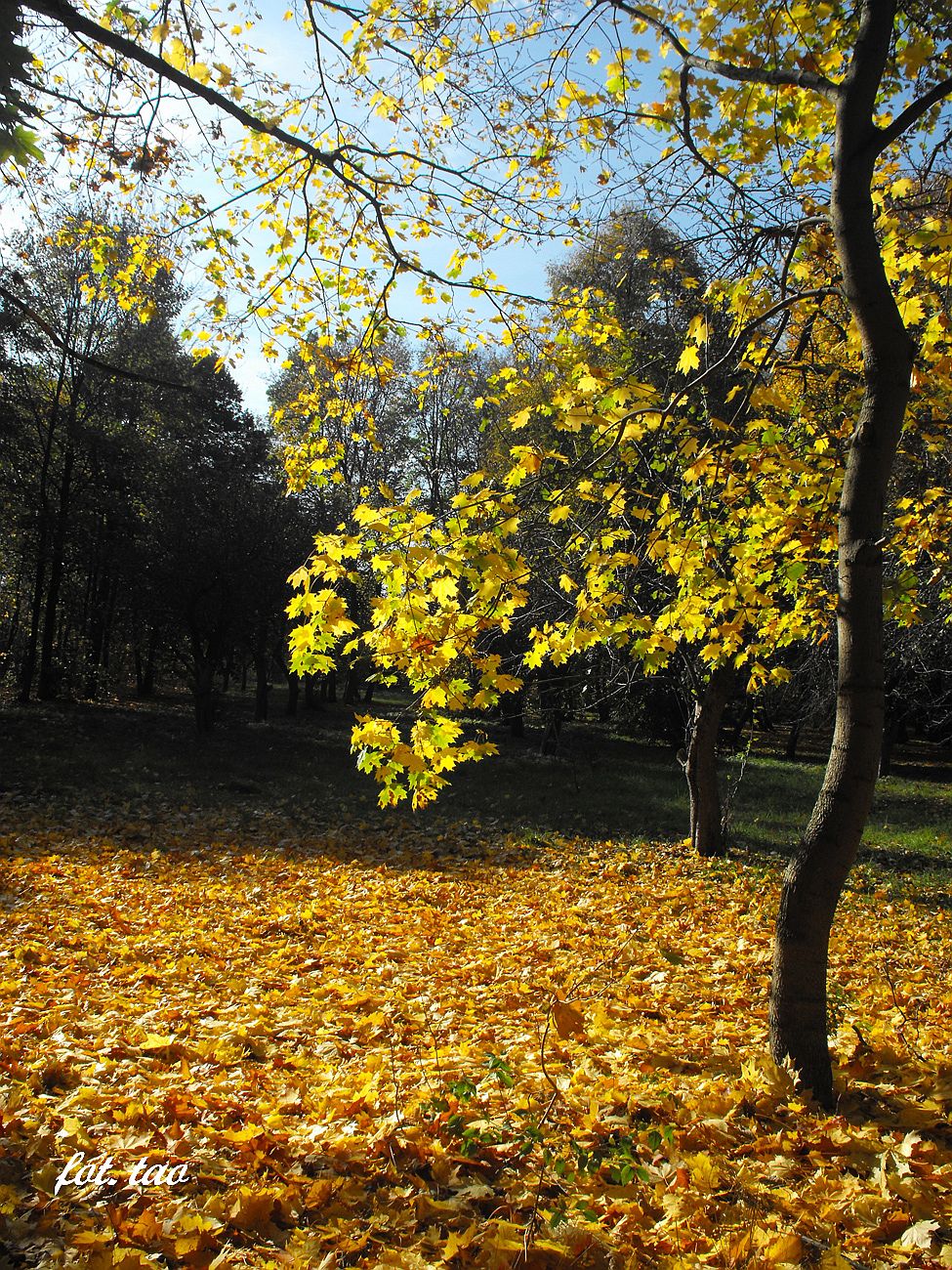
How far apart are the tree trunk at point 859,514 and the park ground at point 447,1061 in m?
0.78

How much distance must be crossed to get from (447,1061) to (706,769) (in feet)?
22.5

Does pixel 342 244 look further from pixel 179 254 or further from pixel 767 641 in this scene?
pixel 767 641

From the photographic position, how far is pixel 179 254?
215 inches

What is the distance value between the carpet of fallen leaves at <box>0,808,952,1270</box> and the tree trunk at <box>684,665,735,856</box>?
272 centimetres

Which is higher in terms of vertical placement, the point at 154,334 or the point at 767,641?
the point at 154,334

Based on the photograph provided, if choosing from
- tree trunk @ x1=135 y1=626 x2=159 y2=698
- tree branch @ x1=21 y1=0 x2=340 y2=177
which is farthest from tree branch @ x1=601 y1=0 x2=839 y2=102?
tree trunk @ x1=135 y1=626 x2=159 y2=698

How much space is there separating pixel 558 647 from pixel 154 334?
846 inches

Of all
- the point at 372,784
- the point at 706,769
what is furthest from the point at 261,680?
the point at 706,769

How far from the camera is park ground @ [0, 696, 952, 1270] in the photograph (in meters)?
2.52

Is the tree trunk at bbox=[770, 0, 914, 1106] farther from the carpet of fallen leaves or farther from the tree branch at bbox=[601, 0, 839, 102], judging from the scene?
the carpet of fallen leaves

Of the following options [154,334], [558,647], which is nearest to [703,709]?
[558,647]

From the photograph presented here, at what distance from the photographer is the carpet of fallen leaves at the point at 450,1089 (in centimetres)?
249

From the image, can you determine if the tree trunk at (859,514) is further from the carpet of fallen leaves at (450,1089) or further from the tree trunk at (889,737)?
the tree trunk at (889,737)

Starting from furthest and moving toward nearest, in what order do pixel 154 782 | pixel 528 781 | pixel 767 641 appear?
1. pixel 528 781
2. pixel 154 782
3. pixel 767 641
